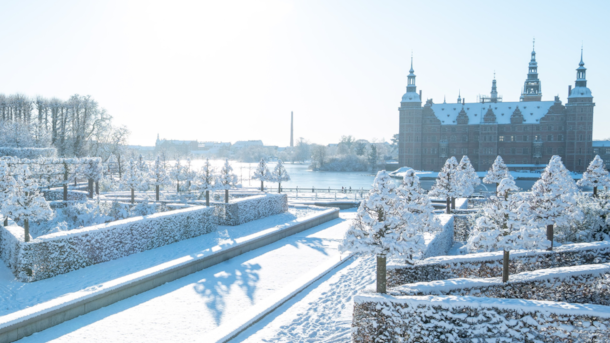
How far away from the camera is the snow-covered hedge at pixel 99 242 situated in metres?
10.7

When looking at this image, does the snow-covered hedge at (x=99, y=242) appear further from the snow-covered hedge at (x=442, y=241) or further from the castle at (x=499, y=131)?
the castle at (x=499, y=131)

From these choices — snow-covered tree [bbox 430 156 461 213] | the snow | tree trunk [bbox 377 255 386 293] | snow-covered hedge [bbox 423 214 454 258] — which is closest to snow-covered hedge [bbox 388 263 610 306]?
tree trunk [bbox 377 255 386 293]

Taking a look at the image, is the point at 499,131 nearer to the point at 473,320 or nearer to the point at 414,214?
the point at 414,214

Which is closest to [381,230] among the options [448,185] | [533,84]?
[448,185]

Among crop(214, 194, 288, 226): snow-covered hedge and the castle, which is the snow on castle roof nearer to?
the castle

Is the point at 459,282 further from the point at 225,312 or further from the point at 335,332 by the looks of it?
the point at 225,312

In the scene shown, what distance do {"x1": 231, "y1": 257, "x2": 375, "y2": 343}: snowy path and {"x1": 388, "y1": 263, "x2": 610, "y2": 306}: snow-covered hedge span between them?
160 centimetres

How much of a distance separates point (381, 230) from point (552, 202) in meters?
7.62

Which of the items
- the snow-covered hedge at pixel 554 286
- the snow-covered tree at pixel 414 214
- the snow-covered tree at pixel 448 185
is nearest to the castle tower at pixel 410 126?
the snow-covered tree at pixel 448 185

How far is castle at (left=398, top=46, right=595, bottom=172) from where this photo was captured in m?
61.5

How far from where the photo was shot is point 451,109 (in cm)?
6844

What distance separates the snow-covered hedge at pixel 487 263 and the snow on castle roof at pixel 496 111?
195ft

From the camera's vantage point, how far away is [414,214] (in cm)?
833

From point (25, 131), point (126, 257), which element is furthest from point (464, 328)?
point (25, 131)
